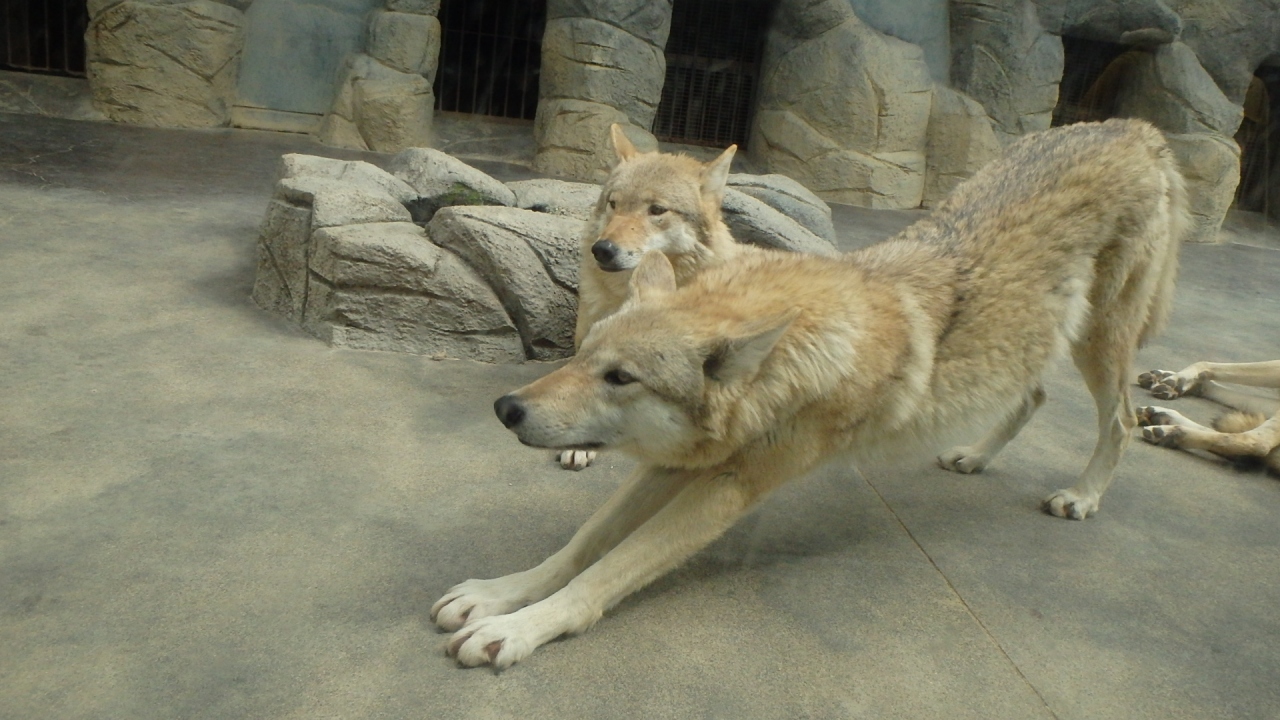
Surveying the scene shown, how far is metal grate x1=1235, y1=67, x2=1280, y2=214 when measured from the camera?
43.8 feet

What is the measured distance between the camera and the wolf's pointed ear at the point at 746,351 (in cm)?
252

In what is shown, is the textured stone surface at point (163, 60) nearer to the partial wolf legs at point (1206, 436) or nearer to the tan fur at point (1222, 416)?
the tan fur at point (1222, 416)

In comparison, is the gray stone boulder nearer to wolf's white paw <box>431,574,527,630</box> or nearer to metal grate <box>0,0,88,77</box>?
wolf's white paw <box>431,574,527,630</box>

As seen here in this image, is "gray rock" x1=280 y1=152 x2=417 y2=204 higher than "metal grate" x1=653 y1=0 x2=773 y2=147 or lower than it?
lower

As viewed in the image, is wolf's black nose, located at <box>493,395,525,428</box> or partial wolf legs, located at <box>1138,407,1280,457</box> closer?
wolf's black nose, located at <box>493,395,525,428</box>

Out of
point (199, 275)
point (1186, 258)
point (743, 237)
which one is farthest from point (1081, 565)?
point (1186, 258)

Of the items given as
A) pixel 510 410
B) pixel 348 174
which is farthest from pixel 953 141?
pixel 510 410

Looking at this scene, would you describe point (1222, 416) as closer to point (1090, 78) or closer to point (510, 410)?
point (510, 410)

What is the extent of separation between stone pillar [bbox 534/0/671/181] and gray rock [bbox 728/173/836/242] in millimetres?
4159

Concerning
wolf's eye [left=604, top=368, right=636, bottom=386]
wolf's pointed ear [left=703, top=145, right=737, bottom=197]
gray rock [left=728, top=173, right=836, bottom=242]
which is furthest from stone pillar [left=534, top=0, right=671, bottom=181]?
wolf's eye [left=604, top=368, right=636, bottom=386]

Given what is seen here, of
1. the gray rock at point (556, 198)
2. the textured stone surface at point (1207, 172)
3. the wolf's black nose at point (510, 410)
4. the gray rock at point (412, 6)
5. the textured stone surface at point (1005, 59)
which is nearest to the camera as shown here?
the wolf's black nose at point (510, 410)

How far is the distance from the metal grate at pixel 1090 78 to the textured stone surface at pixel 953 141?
1717 millimetres

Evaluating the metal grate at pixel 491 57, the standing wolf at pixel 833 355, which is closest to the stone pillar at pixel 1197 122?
the metal grate at pixel 491 57

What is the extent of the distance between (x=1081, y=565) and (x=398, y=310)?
3.37 metres
